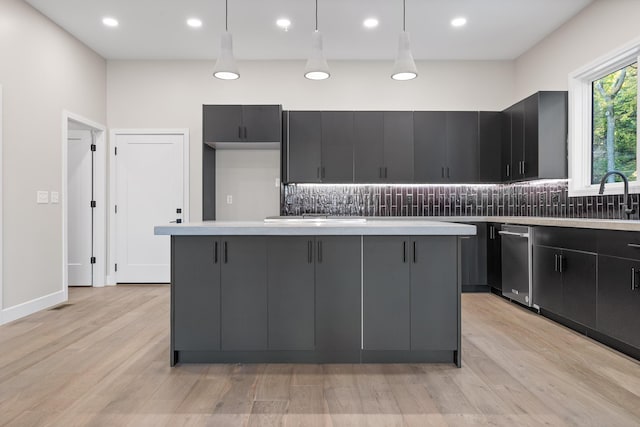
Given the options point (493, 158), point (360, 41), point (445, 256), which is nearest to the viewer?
point (445, 256)

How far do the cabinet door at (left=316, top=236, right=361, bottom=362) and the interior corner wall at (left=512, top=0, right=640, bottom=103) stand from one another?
10.7 ft

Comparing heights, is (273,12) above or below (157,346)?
above

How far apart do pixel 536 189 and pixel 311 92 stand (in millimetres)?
3200

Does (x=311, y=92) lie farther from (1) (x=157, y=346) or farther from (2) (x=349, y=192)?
(1) (x=157, y=346)

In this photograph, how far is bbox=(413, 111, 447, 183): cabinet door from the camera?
5266 millimetres

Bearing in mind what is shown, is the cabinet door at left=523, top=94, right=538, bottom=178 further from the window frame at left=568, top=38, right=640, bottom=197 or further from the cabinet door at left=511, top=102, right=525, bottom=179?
the window frame at left=568, top=38, right=640, bottom=197

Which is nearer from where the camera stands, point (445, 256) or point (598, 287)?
point (445, 256)

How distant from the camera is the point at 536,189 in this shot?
16.2 feet

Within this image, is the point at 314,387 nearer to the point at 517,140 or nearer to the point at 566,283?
the point at 566,283

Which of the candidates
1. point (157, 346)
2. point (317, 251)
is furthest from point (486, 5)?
point (157, 346)

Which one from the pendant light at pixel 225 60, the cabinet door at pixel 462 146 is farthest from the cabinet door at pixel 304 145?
the pendant light at pixel 225 60

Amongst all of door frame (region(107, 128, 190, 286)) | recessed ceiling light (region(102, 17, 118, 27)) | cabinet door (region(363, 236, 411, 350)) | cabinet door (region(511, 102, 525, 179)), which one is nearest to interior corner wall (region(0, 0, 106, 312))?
recessed ceiling light (region(102, 17, 118, 27))

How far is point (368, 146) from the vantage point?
5.25 metres

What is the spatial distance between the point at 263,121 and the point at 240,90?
0.82 meters
